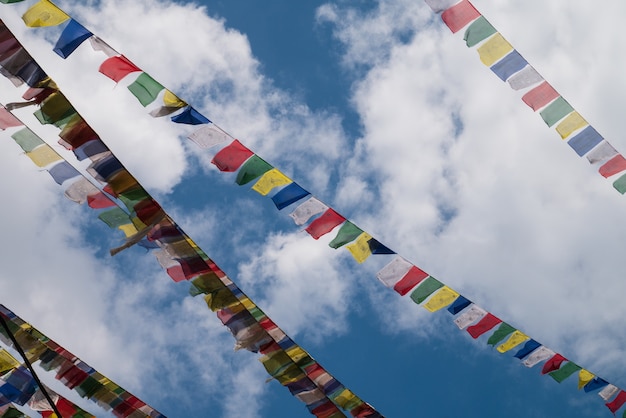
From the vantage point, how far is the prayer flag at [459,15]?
292 inches

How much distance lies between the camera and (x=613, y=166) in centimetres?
785

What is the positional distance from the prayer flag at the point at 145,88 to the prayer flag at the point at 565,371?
7.78 m

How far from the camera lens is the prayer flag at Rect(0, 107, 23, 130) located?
721 centimetres

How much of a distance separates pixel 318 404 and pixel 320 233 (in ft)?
8.57

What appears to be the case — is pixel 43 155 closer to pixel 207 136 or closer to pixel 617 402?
pixel 207 136

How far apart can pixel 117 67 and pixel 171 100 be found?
2.24 ft

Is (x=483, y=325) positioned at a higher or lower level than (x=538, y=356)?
lower

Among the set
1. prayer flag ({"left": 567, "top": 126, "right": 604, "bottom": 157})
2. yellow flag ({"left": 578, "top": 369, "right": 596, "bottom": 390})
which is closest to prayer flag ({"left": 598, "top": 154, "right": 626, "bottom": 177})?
prayer flag ({"left": 567, "top": 126, "right": 604, "bottom": 157})

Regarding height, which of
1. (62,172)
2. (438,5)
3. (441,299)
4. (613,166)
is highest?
(438,5)

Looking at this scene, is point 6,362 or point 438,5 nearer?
point 438,5

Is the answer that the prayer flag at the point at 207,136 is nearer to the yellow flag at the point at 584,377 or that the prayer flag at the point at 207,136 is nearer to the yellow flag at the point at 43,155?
the yellow flag at the point at 43,155

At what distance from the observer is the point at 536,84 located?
7.66 meters

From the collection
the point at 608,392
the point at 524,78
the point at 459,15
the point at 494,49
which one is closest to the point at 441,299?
the point at 524,78

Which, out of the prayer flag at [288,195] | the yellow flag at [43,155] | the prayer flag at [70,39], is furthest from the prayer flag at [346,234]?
the prayer flag at [70,39]
